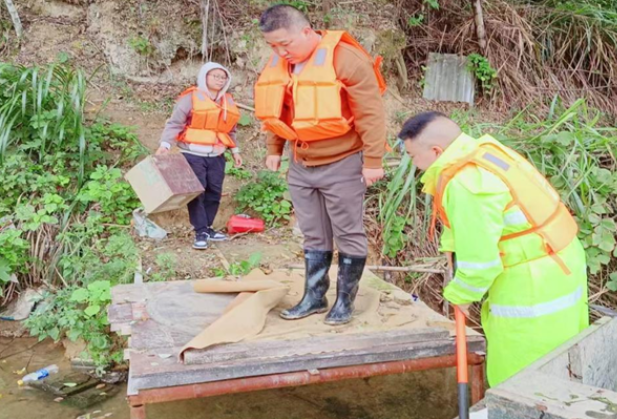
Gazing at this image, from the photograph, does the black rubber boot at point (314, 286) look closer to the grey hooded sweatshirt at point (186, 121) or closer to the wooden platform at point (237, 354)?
the wooden platform at point (237, 354)

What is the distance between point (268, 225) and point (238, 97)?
2.01 meters

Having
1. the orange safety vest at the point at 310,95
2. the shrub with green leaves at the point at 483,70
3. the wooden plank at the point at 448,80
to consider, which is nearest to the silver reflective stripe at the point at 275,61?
the orange safety vest at the point at 310,95

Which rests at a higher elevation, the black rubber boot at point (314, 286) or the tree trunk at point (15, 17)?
the tree trunk at point (15, 17)

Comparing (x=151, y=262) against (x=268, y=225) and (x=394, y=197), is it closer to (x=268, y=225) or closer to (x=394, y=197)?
(x=268, y=225)

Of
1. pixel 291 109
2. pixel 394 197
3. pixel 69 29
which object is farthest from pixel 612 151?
pixel 69 29

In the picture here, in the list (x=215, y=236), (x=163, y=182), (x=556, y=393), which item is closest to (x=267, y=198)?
(x=215, y=236)

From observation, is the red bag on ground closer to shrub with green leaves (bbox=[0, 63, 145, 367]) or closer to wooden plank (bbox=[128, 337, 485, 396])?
shrub with green leaves (bbox=[0, 63, 145, 367])

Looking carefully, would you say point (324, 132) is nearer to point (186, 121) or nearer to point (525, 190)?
point (525, 190)

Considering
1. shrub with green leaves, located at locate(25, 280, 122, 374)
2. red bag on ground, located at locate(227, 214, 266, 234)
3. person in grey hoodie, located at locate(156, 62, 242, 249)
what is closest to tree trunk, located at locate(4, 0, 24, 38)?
person in grey hoodie, located at locate(156, 62, 242, 249)

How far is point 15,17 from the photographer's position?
22.5ft

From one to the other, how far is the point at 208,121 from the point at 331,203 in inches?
84.5

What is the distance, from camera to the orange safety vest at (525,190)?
7.47 ft

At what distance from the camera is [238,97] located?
7.03m

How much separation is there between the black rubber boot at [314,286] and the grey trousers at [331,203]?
5cm
